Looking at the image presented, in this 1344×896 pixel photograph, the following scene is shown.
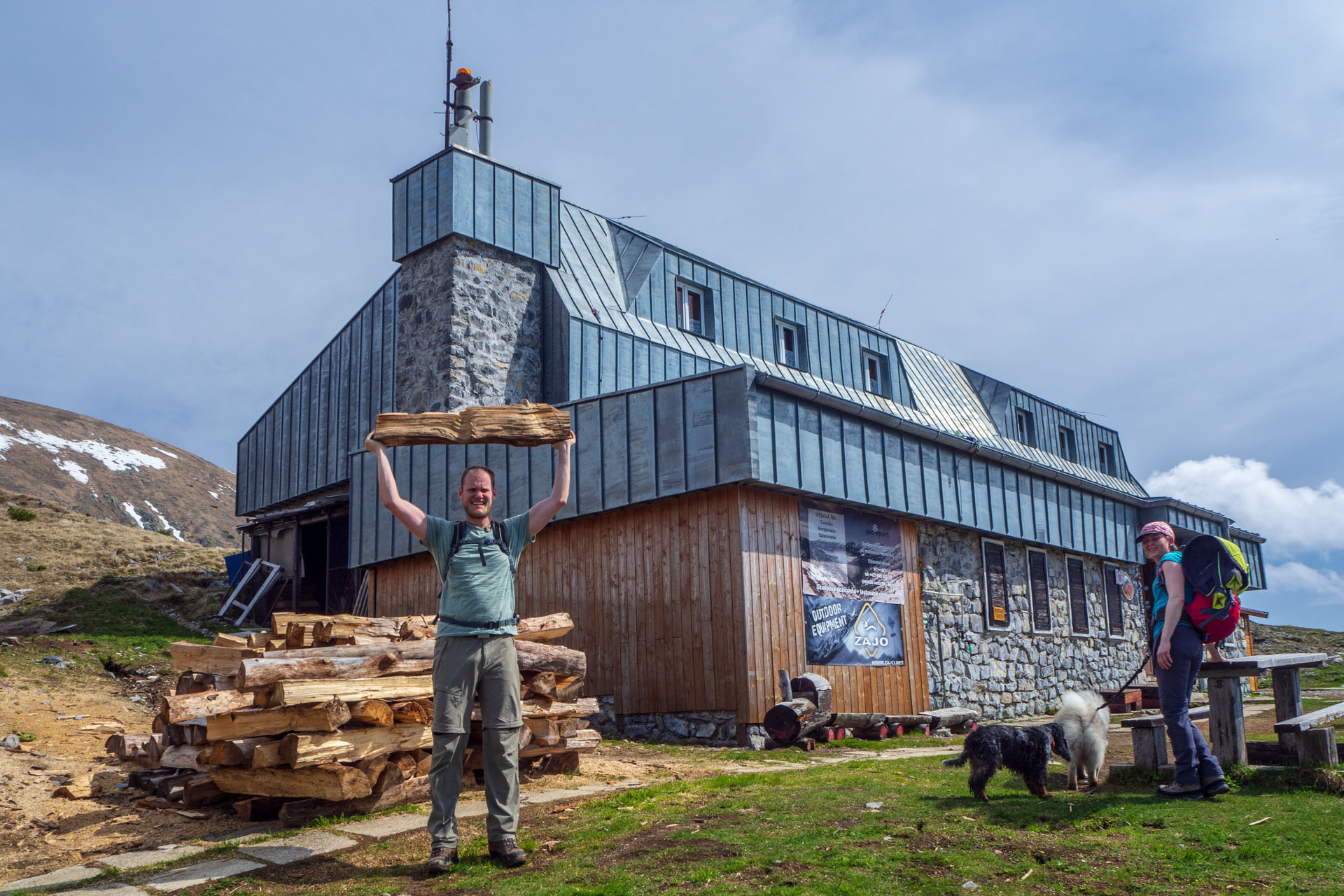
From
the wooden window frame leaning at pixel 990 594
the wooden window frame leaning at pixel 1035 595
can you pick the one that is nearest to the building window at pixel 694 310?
the wooden window frame leaning at pixel 990 594

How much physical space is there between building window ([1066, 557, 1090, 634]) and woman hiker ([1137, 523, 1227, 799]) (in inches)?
530

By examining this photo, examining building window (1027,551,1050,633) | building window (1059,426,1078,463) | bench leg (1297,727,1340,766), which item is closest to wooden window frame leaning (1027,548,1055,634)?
building window (1027,551,1050,633)

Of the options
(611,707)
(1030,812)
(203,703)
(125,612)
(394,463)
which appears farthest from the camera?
(125,612)

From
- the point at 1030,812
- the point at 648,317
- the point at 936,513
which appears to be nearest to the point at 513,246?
the point at 648,317

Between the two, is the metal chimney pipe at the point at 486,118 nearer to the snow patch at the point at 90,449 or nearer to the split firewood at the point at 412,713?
the split firewood at the point at 412,713

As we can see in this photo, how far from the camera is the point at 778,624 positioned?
12.2m

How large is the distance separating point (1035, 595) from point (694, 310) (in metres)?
9.03

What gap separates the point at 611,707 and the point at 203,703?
6890 mm

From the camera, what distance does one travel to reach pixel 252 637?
783 centimetres

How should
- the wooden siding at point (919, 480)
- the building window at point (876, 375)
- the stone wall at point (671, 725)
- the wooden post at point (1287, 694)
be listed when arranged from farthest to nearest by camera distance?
the building window at point (876, 375) → the wooden siding at point (919, 480) → the stone wall at point (671, 725) → the wooden post at point (1287, 694)

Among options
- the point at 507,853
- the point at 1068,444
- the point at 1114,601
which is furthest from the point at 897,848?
the point at 1068,444

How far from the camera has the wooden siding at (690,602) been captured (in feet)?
38.7

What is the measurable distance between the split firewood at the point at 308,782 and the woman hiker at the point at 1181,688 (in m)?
5.16

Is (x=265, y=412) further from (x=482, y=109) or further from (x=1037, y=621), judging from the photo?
(x=1037, y=621)
